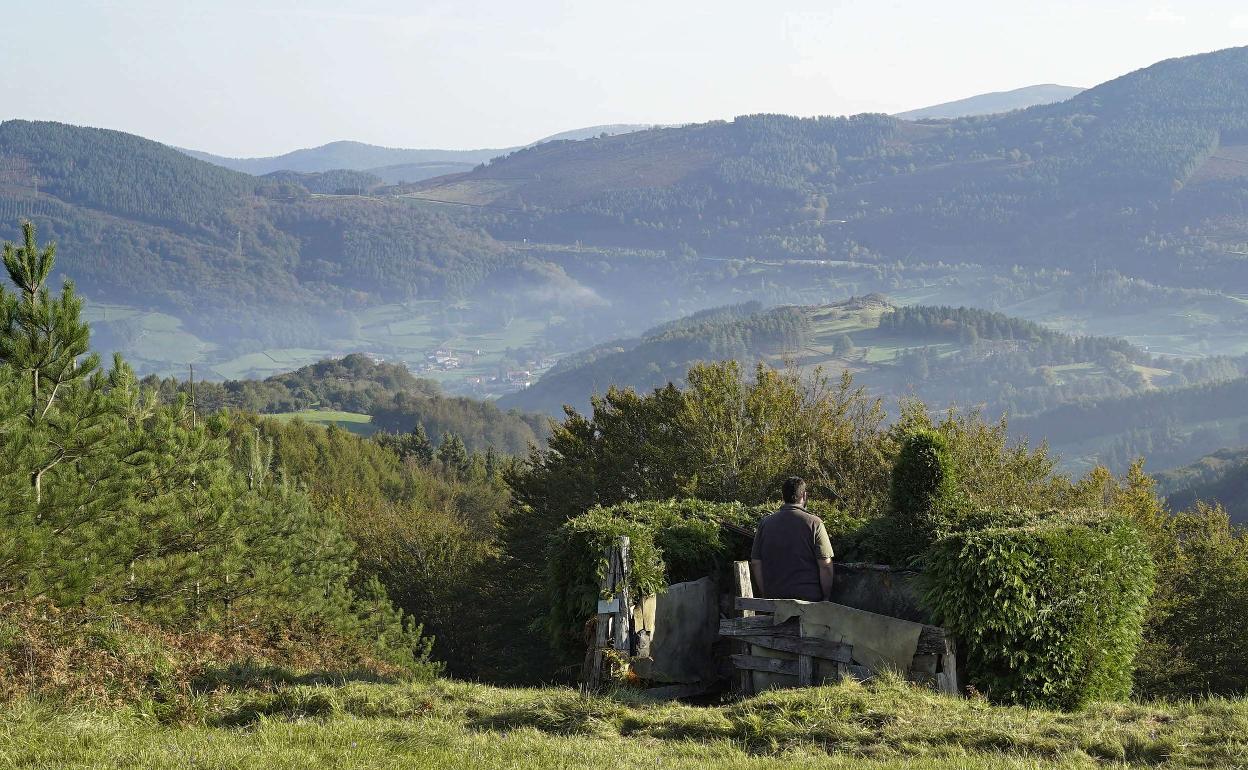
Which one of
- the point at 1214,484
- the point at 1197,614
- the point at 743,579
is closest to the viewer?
the point at 743,579

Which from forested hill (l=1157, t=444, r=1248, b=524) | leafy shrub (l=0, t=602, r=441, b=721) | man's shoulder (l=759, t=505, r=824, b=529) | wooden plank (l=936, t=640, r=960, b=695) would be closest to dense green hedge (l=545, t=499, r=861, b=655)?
man's shoulder (l=759, t=505, r=824, b=529)

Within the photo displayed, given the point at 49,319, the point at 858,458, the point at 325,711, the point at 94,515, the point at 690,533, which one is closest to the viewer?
the point at 325,711

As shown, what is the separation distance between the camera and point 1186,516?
123ft

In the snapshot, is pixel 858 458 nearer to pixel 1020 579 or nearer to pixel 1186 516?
pixel 1186 516

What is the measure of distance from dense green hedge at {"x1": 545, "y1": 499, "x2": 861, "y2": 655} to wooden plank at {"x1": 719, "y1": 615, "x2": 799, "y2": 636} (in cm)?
92

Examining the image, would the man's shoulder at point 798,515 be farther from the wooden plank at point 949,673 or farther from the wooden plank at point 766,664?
the wooden plank at point 949,673

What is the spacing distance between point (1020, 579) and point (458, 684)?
18.3 feet

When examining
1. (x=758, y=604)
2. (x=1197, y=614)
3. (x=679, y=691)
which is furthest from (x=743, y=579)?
(x=1197, y=614)

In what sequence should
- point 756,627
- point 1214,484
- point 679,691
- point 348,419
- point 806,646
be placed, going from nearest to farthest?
point 806,646 → point 756,627 → point 679,691 → point 1214,484 → point 348,419

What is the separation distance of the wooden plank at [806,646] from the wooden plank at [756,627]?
4 centimetres

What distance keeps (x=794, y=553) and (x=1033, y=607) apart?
2393 millimetres

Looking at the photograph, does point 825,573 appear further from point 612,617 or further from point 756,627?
point 612,617

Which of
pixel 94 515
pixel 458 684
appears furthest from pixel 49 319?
pixel 458 684

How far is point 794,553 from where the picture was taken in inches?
460
